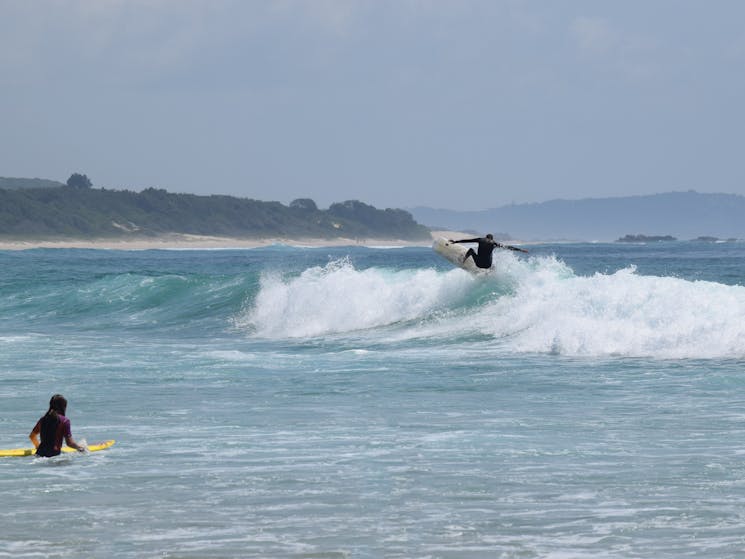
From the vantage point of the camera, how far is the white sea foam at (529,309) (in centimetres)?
2159

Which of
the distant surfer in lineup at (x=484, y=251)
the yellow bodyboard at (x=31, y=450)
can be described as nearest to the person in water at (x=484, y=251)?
the distant surfer in lineup at (x=484, y=251)

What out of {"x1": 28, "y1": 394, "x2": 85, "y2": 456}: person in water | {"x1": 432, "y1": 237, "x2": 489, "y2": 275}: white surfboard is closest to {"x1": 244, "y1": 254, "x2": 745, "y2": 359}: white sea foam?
{"x1": 432, "y1": 237, "x2": 489, "y2": 275}: white surfboard

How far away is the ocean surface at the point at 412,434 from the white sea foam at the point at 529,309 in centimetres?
8

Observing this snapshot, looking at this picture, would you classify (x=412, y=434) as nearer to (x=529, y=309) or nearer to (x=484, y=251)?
(x=529, y=309)

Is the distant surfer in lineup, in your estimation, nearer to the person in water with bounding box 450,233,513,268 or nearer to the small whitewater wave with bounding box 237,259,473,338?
the person in water with bounding box 450,233,513,268

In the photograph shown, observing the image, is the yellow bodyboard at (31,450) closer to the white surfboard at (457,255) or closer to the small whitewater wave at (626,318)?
Result: the small whitewater wave at (626,318)

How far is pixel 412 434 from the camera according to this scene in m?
13.3

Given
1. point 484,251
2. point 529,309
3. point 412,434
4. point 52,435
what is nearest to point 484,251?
point 484,251

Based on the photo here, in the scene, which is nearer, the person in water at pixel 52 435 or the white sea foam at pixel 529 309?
the person in water at pixel 52 435

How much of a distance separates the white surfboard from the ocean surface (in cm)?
222

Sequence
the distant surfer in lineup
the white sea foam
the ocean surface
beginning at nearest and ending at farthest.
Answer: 1. the ocean surface
2. the white sea foam
3. the distant surfer in lineup

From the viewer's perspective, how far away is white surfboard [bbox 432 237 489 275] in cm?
3108

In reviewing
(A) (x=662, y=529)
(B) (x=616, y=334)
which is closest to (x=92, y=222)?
(B) (x=616, y=334)

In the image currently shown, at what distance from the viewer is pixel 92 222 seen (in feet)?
640
